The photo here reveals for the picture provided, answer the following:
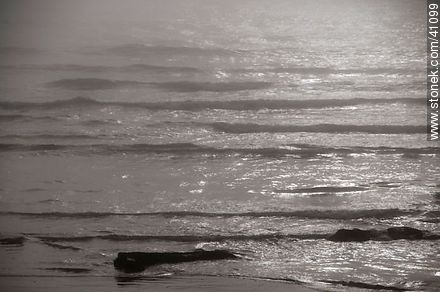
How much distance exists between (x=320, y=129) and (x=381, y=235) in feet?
17.5

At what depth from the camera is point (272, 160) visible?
1163cm

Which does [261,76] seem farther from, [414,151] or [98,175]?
[98,175]

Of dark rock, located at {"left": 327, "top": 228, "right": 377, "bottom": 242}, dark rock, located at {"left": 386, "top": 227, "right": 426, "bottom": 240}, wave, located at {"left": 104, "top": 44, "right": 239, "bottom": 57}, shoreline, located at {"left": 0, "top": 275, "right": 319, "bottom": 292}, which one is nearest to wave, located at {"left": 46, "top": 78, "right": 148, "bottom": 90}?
wave, located at {"left": 104, "top": 44, "right": 239, "bottom": 57}

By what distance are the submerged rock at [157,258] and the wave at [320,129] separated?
577 centimetres

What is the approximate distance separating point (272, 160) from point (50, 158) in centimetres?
268

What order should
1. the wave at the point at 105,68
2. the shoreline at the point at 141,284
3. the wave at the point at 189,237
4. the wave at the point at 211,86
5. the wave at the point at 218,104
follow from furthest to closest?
the wave at the point at 105,68 < the wave at the point at 211,86 < the wave at the point at 218,104 < the wave at the point at 189,237 < the shoreline at the point at 141,284

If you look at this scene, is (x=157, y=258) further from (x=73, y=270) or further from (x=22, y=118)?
(x=22, y=118)

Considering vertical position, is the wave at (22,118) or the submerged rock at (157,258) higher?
the wave at (22,118)

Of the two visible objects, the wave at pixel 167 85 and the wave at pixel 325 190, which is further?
the wave at pixel 167 85

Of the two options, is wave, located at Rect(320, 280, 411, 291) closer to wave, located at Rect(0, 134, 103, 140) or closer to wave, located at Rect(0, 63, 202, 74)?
wave, located at Rect(0, 134, 103, 140)

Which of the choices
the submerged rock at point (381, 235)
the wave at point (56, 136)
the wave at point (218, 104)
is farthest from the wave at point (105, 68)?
the submerged rock at point (381, 235)

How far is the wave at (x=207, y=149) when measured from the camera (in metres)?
12.0

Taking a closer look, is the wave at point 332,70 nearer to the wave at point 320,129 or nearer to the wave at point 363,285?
the wave at point 320,129

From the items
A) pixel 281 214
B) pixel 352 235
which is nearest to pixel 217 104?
pixel 281 214
